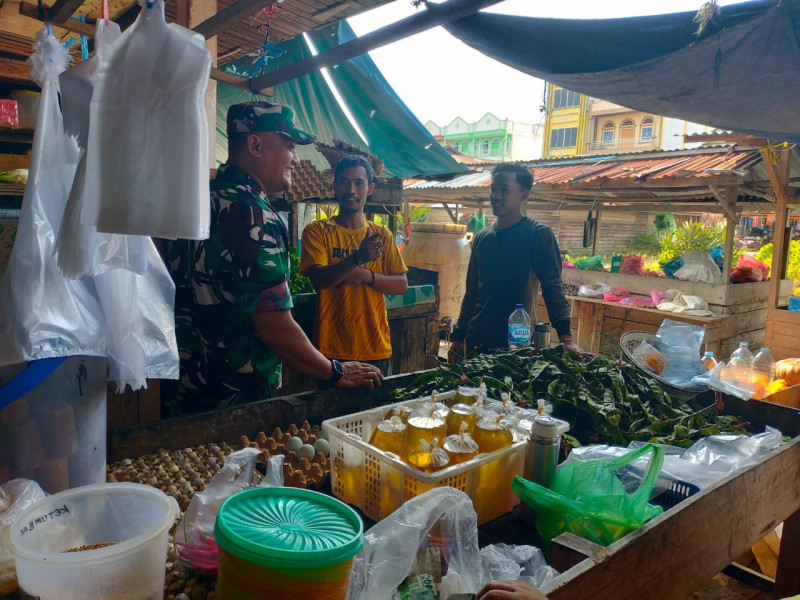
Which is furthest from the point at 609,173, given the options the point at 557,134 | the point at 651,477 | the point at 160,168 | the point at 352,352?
→ the point at 557,134

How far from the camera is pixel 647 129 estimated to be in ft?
98.6

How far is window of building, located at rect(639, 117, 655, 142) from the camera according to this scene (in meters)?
29.7

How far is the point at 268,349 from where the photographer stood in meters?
2.24

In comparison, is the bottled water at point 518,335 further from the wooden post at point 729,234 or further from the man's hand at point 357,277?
the wooden post at point 729,234

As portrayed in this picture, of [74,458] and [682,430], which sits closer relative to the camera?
[74,458]

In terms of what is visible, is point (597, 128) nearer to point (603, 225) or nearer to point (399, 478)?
point (603, 225)

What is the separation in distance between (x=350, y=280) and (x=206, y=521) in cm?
214

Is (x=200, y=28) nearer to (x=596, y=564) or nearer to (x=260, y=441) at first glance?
(x=260, y=441)

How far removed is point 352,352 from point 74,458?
2.10 m

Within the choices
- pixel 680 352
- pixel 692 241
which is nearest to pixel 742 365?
pixel 680 352

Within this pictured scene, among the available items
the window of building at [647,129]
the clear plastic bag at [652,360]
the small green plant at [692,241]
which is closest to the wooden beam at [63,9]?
the clear plastic bag at [652,360]

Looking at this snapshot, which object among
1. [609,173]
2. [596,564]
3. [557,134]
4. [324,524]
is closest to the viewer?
[324,524]

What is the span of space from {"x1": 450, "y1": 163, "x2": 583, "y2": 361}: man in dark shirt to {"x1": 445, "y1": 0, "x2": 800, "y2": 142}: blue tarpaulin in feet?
2.74

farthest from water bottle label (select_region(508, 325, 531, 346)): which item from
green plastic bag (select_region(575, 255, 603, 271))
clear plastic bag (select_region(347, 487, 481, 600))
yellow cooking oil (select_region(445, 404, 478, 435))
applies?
green plastic bag (select_region(575, 255, 603, 271))
